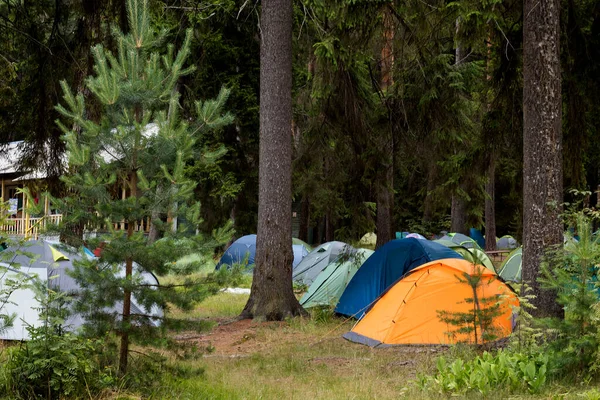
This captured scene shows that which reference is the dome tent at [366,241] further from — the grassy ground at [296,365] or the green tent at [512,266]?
the grassy ground at [296,365]

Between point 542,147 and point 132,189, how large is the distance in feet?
15.8

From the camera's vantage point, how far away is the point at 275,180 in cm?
1139

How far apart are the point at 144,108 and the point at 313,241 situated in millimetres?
33798

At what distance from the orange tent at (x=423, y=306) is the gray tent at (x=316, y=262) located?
734cm

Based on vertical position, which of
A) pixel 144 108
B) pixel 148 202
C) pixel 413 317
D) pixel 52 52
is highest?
pixel 52 52

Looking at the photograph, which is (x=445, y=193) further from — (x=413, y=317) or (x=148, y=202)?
(x=148, y=202)

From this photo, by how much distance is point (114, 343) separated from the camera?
6344mm

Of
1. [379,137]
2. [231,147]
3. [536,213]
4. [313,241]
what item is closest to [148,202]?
[536,213]

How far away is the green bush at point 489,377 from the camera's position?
660 cm

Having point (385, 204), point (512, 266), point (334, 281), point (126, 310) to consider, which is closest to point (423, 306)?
point (334, 281)

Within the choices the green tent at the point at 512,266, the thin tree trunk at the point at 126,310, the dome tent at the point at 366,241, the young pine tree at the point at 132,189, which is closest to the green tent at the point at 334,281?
the dome tent at the point at 366,241

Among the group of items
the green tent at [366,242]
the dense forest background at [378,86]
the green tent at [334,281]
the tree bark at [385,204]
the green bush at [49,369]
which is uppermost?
the dense forest background at [378,86]

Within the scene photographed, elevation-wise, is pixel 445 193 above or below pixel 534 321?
above

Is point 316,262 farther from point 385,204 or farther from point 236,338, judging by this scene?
point 236,338
